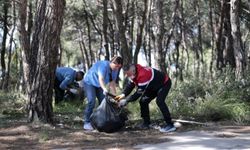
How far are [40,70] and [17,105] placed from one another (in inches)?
197

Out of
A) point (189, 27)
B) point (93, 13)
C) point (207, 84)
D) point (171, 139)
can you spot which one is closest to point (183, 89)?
point (207, 84)

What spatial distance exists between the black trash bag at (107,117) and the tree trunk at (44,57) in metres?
1.22

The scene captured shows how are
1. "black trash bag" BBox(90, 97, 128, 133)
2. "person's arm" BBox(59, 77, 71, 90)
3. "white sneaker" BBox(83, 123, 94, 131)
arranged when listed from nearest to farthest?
"black trash bag" BBox(90, 97, 128, 133) < "white sneaker" BBox(83, 123, 94, 131) < "person's arm" BBox(59, 77, 71, 90)

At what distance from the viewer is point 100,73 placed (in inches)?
386

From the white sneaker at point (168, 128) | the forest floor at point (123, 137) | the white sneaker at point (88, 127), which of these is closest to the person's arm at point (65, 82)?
the forest floor at point (123, 137)

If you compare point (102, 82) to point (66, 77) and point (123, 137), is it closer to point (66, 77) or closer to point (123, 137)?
point (123, 137)

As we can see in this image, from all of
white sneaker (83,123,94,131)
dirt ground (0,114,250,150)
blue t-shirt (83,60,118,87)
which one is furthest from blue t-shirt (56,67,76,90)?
white sneaker (83,123,94,131)

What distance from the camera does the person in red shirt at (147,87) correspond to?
9.52m

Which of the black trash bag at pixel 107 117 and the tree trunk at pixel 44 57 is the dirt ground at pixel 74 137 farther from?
the tree trunk at pixel 44 57

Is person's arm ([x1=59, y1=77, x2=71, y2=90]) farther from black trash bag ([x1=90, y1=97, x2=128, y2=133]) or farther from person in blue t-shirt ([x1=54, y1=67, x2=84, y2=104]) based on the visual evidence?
black trash bag ([x1=90, y1=97, x2=128, y2=133])

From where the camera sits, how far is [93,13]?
33.5 meters

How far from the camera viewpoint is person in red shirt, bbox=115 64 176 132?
952cm

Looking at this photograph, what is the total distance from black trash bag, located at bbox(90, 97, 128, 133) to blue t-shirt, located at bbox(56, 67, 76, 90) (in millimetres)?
3644

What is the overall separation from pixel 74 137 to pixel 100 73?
4.70 ft
